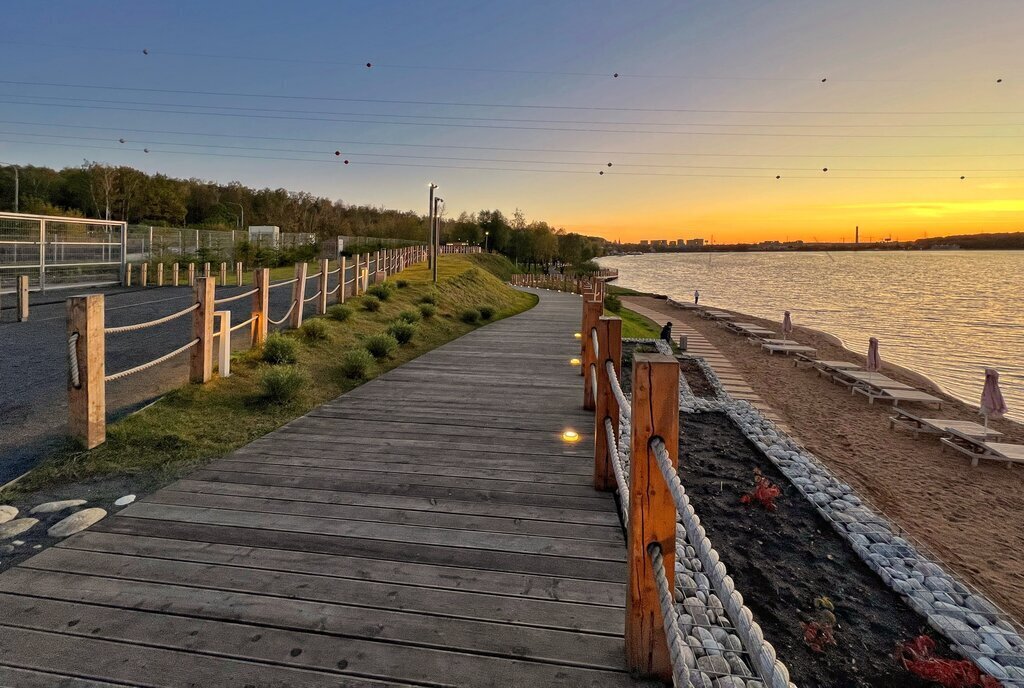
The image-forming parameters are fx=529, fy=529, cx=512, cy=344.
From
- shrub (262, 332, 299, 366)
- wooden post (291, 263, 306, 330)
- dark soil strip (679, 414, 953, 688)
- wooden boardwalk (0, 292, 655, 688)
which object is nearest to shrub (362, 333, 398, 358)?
shrub (262, 332, 299, 366)

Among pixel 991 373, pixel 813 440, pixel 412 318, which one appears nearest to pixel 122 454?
pixel 412 318

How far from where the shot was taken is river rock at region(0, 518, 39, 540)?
9.71ft

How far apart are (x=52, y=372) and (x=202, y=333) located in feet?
7.07

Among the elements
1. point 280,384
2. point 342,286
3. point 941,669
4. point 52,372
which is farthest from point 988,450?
point 52,372

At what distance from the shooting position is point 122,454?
4.23 m

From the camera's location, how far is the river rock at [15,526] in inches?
117

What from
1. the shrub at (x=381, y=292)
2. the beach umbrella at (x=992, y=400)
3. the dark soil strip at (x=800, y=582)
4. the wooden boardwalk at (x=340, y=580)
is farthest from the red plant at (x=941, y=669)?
the shrub at (x=381, y=292)

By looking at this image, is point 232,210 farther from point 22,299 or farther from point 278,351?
point 278,351

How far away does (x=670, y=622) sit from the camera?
1643mm

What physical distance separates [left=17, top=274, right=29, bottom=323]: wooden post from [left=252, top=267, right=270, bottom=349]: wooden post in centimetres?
585

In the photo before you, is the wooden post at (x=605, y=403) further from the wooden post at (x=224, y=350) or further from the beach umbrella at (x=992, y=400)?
the beach umbrella at (x=992, y=400)

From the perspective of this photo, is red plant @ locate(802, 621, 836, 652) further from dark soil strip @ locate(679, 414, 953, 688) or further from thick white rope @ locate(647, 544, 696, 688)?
thick white rope @ locate(647, 544, 696, 688)

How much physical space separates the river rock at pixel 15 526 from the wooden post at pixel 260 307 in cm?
487

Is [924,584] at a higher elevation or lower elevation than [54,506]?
lower
